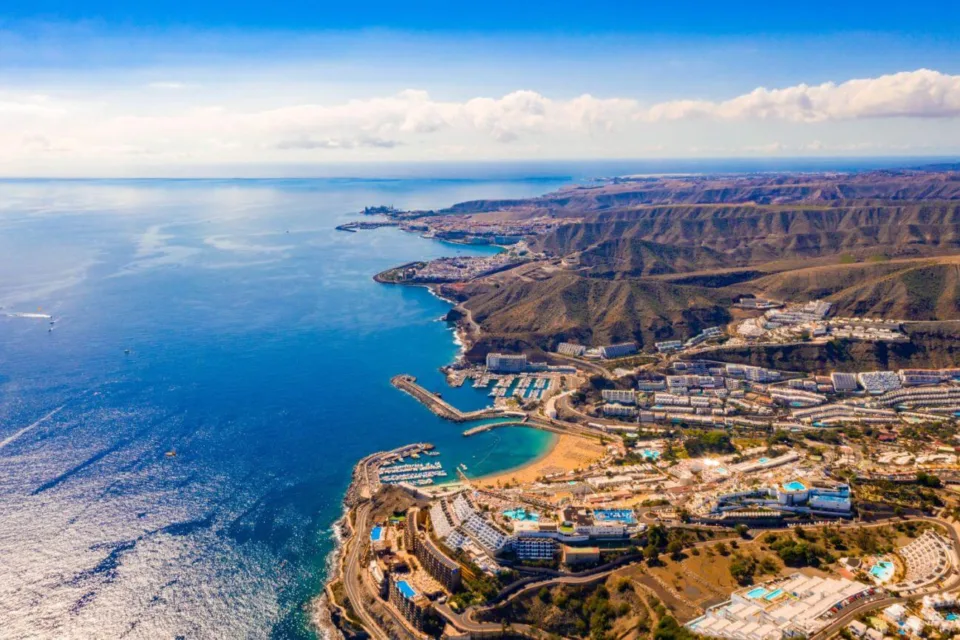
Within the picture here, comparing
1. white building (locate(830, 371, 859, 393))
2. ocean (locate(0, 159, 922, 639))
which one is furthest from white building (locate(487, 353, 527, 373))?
white building (locate(830, 371, 859, 393))

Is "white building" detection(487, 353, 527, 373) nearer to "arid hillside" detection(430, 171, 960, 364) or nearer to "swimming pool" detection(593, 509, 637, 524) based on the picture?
"arid hillside" detection(430, 171, 960, 364)

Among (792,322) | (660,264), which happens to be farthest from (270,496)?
(660,264)

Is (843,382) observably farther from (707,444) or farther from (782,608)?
(782,608)

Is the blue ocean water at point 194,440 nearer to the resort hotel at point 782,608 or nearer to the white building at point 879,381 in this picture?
the resort hotel at point 782,608

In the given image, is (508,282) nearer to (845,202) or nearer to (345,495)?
(345,495)

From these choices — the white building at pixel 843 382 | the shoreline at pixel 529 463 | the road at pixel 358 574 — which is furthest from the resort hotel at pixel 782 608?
the white building at pixel 843 382
